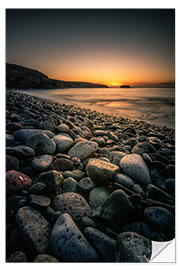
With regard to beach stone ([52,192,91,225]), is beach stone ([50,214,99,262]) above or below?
below

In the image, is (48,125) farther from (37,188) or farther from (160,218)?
(160,218)

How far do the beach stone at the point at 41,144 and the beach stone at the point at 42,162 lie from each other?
0.11m

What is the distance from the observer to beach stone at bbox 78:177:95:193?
141 centimetres

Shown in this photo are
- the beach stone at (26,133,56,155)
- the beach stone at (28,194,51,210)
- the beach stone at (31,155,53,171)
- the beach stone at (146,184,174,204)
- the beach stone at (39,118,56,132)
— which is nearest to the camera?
the beach stone at (28,194,51,210)

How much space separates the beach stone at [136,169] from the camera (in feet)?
5.02

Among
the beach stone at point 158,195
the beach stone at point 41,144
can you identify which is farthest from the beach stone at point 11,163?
the beach stone at point 158,195

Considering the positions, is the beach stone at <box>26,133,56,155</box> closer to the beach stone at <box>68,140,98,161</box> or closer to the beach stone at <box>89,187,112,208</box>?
the beach stone at <box>68,140,98,161</box>

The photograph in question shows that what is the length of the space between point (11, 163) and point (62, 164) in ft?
1.75

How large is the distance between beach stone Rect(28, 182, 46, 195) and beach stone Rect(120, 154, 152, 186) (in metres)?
0.90

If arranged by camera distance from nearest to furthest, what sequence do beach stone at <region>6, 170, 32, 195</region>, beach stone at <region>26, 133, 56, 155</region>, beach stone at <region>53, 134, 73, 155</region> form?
beach stone at <region>6, 170, 32, 195</region>, beach stone at <region>26, 133, 56, 155</region>, beach stone at <region>53, 134, 73, 155</region>

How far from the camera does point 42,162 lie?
5.09 feet

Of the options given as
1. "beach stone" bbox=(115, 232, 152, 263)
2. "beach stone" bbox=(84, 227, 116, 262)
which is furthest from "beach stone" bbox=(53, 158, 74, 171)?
"beach stone" bbox=(115, 232, 152, 263)

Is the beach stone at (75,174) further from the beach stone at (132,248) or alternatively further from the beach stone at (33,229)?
the beach stone at (132,248)
